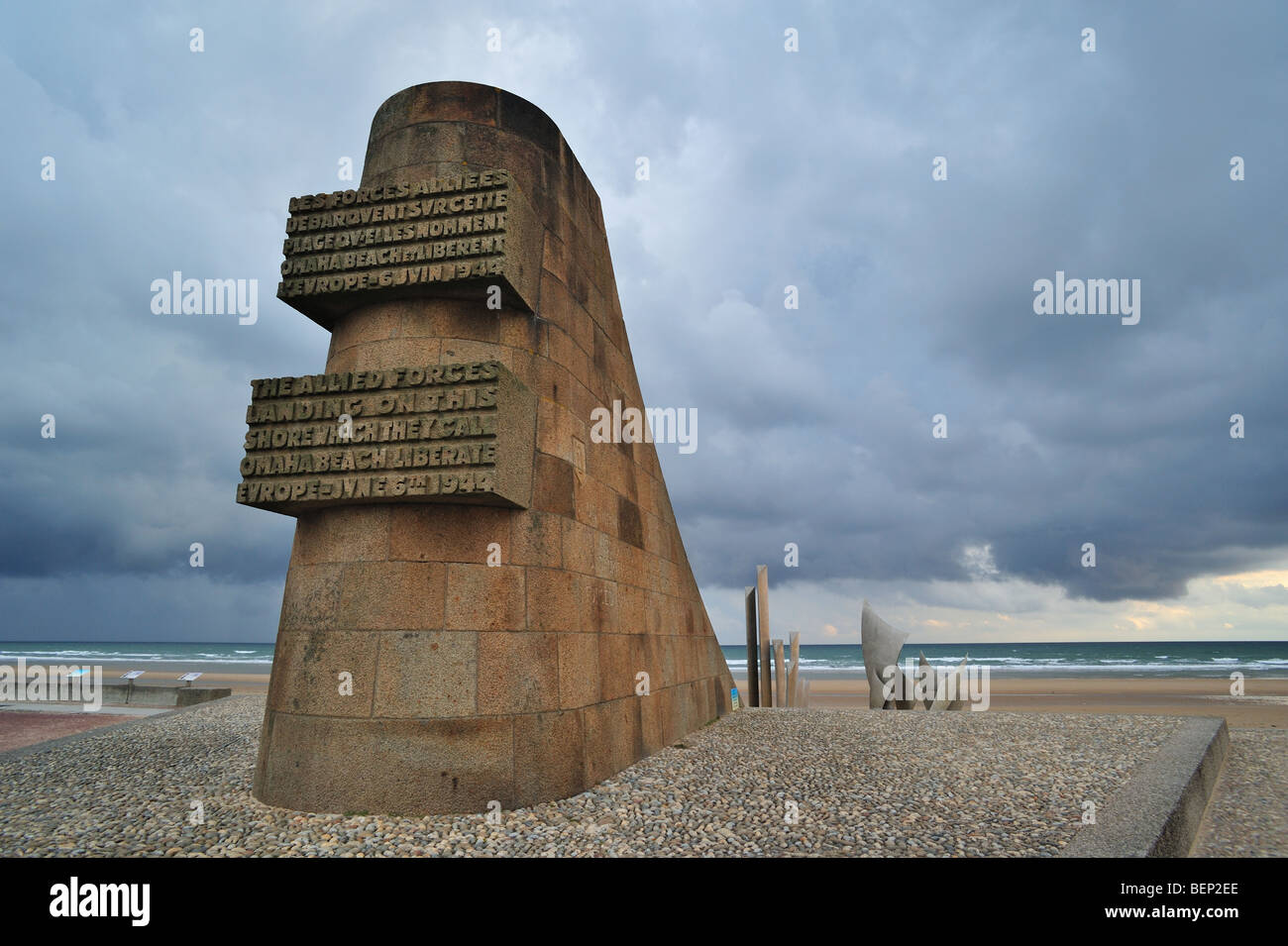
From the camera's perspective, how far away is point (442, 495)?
609cm

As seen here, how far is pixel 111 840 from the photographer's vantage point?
5.41m

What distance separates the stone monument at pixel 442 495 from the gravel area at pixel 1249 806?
18.8ft

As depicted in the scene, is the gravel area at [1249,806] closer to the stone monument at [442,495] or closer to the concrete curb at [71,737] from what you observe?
the stone monument at [442,495]

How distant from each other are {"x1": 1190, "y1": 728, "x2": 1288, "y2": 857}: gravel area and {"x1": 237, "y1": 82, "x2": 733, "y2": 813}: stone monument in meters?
5.73

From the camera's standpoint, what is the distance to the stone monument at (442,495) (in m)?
6.02

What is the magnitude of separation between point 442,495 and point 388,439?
0.75 m

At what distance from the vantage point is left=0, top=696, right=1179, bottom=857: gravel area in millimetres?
5297

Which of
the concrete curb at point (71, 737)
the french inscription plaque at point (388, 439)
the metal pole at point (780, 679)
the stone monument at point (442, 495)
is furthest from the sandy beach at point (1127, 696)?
the concrete curb at point (71, 737)

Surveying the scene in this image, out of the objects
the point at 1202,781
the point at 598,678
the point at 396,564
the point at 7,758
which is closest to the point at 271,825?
the point at 396,564

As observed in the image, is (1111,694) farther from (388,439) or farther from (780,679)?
(388,439)

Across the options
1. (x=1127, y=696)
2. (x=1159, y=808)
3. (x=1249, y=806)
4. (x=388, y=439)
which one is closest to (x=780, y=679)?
(x=1249, y=806)

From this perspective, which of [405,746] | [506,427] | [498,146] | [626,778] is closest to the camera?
[405,746]

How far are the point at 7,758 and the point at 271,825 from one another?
268 inches

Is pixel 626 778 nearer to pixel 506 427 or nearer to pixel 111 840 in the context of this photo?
pixel 506 427
